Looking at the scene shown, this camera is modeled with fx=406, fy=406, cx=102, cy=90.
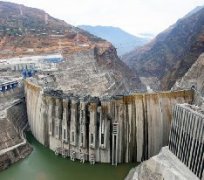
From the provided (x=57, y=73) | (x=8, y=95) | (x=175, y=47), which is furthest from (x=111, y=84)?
(x=175, y=47)

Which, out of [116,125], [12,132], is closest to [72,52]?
[12,132]

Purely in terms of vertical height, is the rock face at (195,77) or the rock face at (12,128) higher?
the rock face at (195,77)

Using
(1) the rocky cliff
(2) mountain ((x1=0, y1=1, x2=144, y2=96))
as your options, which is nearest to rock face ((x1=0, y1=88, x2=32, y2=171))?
(1) the rocky cliff

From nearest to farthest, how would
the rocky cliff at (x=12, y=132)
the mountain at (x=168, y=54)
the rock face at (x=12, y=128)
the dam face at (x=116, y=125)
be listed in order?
the dam face at (x=116, y=125), the rocky cliff at (x=12, y=132), the rock face at (x=12, y=128), the mountain at (x=168, y=54)

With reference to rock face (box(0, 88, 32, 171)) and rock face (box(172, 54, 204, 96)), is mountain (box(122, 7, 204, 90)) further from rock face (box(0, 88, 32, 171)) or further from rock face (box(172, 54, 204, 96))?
rock face (box(0, 88, 32, 171))

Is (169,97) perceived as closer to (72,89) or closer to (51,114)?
(51,114)

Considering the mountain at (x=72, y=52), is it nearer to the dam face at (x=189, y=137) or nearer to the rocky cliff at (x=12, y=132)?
the rocky cliff at (x=12, y=132)

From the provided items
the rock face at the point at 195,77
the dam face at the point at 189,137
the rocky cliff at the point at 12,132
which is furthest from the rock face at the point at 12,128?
the rock face at the point at 195,77
